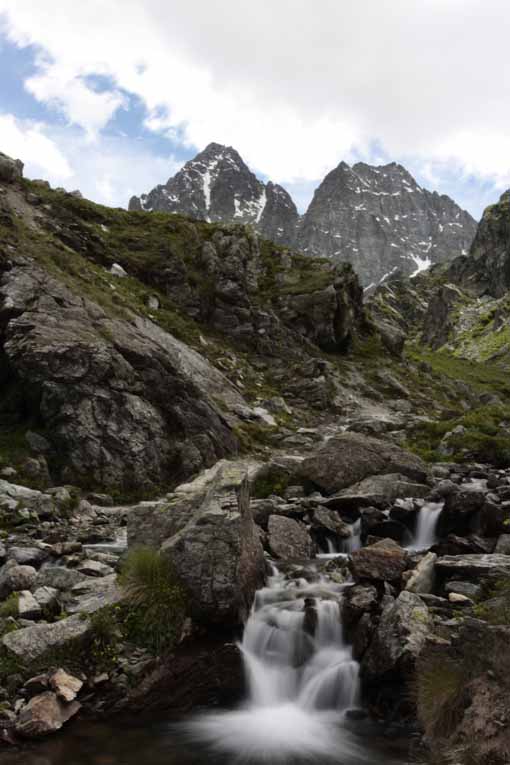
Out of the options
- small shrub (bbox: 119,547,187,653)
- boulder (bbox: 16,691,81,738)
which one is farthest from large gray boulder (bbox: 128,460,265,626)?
boulder (bbox: 16,691,81,738)

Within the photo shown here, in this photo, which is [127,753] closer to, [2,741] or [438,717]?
[2,741]

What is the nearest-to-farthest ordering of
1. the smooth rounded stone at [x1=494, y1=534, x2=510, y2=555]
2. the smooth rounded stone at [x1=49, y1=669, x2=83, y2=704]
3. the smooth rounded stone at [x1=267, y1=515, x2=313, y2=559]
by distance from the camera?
1. the smooth rounded stone at [x1=49, y1=669, x2=83, y2=704]
2. the smooth rounded stone at [x1=494, y1=534, x2=510, y2=555]
3. the smooth rounded stone at [x1=267, y1=515, x2=313, y2=559]

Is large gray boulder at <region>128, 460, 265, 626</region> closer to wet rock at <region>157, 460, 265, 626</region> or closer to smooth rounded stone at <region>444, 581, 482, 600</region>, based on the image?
wet rock at <region>157, 460, 265, 626</region>

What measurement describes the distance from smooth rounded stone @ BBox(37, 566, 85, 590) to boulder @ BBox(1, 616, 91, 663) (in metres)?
1.77

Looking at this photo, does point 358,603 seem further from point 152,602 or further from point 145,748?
point 145,748

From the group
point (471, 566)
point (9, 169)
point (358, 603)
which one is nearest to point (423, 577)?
point (471, 566)

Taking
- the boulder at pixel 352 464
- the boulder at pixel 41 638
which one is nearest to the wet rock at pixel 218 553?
the boulder at pixel 41 638

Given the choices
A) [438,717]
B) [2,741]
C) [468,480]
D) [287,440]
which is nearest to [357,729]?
[438,717]

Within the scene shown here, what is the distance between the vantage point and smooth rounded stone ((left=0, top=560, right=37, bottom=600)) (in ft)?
34.1

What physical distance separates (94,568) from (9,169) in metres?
40.1

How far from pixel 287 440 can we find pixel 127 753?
22663mm

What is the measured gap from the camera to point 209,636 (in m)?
10.2

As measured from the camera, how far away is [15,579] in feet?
34.4

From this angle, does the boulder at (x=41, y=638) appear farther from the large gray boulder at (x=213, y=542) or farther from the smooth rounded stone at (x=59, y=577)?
the large gray boulder at (x=213, y=542)
